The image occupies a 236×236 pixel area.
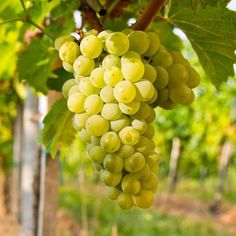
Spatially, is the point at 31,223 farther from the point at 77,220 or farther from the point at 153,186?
the point at 77,220

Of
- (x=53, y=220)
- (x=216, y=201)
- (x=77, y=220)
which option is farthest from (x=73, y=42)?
(x=216, y=201)

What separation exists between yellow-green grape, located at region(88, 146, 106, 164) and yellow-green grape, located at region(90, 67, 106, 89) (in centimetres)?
9

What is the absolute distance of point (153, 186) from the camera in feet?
2.33

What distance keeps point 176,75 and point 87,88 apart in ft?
0.46

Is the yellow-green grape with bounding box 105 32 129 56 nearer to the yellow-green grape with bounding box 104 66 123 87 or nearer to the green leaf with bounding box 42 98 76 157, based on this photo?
the yellow-green grape with bounding box 104 66 123 87

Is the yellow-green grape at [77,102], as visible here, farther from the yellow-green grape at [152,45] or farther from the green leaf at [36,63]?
the green leaf at [36,63]

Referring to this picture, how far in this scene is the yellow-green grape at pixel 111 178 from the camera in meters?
0.67

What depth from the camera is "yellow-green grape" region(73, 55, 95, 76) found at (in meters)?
0.68

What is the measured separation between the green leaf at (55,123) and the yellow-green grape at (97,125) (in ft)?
0.49

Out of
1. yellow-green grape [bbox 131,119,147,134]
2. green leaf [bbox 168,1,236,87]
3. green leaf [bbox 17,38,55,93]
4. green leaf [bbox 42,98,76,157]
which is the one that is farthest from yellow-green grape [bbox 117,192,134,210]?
green leaf [bbox 17,38,55,93]

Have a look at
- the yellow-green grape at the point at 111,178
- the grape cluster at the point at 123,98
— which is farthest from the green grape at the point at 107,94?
the yellow-green grape at the point at 111,178

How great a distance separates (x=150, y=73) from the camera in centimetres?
68

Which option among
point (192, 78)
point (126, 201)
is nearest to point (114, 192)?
point (126, 201)

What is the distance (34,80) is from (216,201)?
11.1 m
